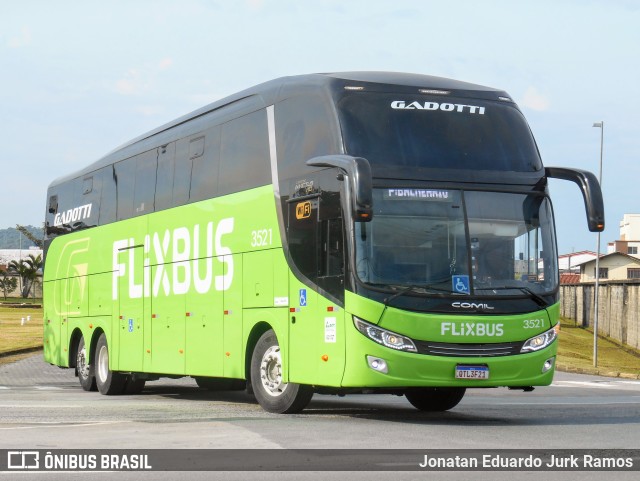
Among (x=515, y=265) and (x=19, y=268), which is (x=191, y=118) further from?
(x=19, y=268)

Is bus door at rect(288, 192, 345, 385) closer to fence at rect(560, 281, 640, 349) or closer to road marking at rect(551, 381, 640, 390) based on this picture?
road marking at rect(551, 381, 640, 390)

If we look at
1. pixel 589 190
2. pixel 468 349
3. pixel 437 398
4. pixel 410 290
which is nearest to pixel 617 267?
pixel 437 398

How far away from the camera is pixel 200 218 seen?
60.4 feet

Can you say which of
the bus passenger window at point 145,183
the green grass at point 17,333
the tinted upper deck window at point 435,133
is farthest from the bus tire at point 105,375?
the green grass at point 17,333

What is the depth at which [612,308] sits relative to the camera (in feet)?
286

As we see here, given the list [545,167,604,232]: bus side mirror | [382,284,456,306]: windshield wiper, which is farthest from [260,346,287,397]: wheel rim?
[545,167,604,232]: bus side mirror

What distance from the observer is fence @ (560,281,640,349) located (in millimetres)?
79188

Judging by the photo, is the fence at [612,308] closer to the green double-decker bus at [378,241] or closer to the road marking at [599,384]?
the road marking at [599,384]

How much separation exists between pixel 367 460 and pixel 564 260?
7174 inches

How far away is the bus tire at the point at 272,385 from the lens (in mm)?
15609

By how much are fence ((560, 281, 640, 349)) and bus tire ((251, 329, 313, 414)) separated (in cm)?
6442

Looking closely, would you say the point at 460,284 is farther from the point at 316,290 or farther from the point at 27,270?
the point at 27,270

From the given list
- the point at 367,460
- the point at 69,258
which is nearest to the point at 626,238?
the point at 69,258

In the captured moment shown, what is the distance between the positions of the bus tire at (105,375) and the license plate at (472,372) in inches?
390
